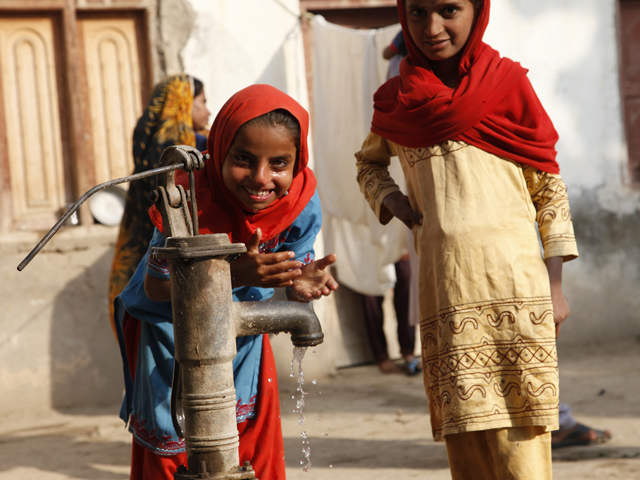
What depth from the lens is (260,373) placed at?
2.04 m

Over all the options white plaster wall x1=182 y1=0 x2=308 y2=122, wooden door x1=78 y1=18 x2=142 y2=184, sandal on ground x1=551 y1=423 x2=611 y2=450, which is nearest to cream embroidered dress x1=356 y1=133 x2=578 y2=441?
sandal on ground x1=551 y1=423 x2=611 y2=450

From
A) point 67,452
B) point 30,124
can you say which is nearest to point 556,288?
point 67,452

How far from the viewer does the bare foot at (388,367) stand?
18.1 ft

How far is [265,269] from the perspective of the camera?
53.6 inches

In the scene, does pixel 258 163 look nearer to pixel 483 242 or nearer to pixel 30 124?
pixel 483 242

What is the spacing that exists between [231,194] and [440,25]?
0.75 metres

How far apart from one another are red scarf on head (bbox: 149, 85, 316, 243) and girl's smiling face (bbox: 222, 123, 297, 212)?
28mm

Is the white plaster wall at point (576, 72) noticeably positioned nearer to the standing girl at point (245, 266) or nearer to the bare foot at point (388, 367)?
the bare foot at point (388, 367)

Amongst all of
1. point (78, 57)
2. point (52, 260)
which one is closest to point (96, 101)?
point (78, 57)

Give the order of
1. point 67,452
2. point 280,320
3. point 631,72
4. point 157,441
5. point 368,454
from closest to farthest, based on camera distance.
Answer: point 280,320, point 157,441, point 368,454, point 67,452, point 631,72

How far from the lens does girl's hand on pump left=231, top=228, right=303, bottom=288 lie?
1.35 m

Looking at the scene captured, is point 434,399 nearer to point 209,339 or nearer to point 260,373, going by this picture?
point 260,373

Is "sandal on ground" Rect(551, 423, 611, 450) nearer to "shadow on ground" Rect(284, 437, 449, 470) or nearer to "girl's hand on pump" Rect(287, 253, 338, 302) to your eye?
"shadow on ground" Rect(284, 437, 449, 470)

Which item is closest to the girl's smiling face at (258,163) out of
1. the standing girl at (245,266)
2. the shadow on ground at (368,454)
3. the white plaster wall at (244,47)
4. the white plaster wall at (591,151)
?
the standing girl at (245,266)
